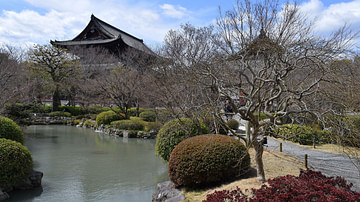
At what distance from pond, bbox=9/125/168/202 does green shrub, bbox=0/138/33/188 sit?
458 mm

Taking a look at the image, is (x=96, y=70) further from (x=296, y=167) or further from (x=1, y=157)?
(x=296, y=167)

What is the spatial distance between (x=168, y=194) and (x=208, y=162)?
1.11 meters

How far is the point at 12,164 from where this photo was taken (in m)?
5.90

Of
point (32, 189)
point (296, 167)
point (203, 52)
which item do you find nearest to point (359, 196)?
point (296, 167)

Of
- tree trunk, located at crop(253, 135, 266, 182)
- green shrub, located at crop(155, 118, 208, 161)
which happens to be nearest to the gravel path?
tree trunk, located at crop(253, 135, 266, 182)

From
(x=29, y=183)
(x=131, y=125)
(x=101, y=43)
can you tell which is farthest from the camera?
(x=101, y=43)

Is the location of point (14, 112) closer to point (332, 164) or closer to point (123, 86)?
point (123, 86)

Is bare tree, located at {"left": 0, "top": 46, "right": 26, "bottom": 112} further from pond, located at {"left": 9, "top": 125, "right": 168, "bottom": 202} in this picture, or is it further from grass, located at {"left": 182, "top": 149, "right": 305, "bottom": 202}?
grass, located at {"left": 182, "top": 149, "right": 305, "bottom": 202}

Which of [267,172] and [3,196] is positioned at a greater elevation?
[267,172]

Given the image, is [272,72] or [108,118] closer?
[272,72]

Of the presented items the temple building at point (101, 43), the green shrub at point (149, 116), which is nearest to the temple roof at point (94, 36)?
the temple building at point (101, 43)

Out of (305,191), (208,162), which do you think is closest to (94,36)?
(208,162)

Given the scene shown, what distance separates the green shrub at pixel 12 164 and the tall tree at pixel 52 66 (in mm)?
17578

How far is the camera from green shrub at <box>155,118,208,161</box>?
7.36m
